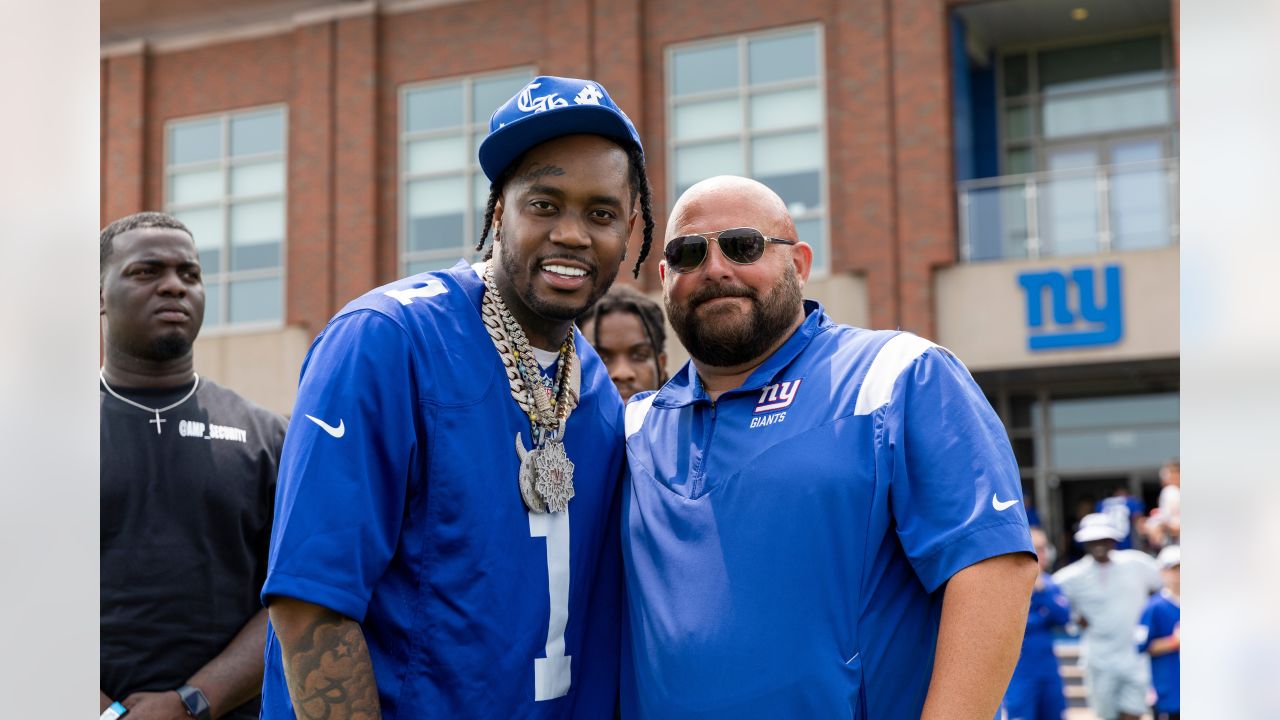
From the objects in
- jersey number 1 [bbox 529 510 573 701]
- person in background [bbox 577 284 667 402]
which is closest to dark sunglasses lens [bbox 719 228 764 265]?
jersey number 1 [bbox 529 510 573 701]

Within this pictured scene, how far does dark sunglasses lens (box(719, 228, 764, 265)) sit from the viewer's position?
2.81 m

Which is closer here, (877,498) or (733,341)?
(877,498)

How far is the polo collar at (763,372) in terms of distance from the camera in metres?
A: 2.69

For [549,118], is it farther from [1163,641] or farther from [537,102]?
[1163,641]

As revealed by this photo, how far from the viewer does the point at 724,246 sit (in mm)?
2814

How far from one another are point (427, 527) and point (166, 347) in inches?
60.5

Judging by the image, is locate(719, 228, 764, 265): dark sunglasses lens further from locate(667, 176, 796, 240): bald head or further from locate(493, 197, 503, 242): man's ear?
locate(493, 197, 503, 242): man's ear

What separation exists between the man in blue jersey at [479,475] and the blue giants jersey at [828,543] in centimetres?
23

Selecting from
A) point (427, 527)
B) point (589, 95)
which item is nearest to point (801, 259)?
point (589, 95)

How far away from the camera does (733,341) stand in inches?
108

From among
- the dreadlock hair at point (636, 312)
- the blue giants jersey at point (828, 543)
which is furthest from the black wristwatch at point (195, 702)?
the dreadlock hair at point (636, 312)

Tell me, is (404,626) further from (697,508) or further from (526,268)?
(526,268)
